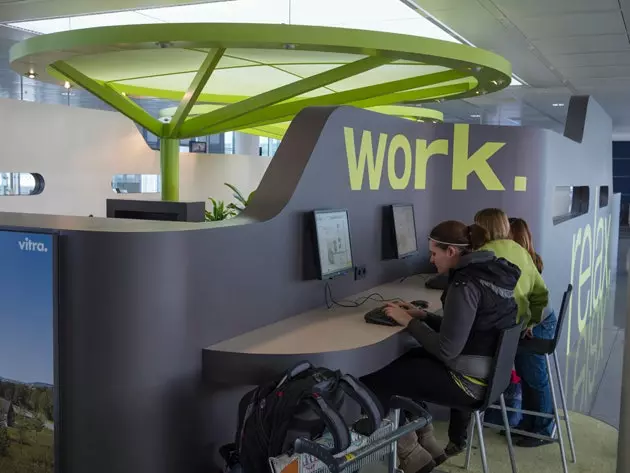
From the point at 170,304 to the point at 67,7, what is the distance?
5.11m

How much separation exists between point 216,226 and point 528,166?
10.7 feet

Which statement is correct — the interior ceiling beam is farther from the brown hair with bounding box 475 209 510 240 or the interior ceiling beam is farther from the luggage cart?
the luggage cart

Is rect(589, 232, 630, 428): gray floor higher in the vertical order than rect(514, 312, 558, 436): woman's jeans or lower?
lower

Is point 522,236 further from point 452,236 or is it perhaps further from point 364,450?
point 364,450

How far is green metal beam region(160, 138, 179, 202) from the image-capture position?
7742 millimetres

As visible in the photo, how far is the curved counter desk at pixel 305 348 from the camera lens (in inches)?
104

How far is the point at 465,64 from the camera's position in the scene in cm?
514

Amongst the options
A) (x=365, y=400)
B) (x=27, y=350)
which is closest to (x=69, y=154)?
(x=27, y=350)

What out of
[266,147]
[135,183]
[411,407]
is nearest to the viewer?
[411,407]

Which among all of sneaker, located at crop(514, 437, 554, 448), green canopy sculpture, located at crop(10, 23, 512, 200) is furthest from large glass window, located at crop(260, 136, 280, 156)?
sneaker, located at crop(514, 437, 554, 448)

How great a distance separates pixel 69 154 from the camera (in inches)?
343

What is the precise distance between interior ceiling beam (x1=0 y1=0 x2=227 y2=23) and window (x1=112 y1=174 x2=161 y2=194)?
9.76 ft

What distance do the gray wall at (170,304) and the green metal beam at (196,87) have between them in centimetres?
188

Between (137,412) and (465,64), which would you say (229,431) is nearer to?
(137,412)
